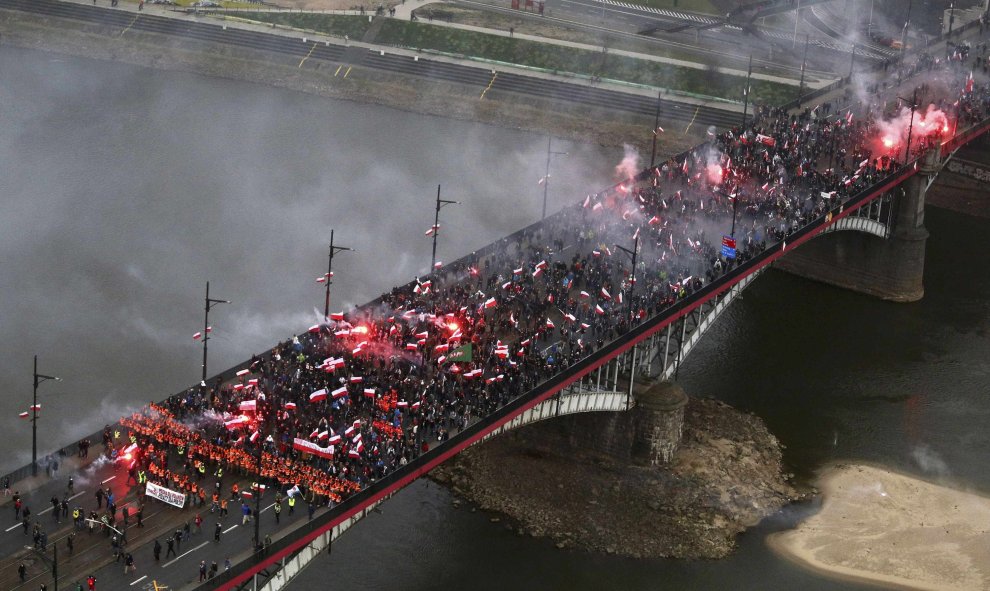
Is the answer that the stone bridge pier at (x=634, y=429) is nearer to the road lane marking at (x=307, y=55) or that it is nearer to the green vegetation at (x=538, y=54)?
the green vegetation at (x=538, y=54)

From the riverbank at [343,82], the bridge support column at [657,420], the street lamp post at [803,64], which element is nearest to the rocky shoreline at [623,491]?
the bridge support column at [657,420]

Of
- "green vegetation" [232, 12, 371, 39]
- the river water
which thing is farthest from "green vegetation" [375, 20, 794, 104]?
the river water

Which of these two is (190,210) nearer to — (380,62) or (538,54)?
(380,62)

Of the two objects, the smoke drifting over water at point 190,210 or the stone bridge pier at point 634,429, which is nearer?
the stone bridge pier at point 634,429

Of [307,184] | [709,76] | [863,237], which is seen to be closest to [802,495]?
[863,237]

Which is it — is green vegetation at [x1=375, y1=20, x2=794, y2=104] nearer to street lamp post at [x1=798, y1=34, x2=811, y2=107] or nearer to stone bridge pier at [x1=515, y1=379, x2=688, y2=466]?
street lamp post at [x1=798, y1=34, x2=811, y2=107]
